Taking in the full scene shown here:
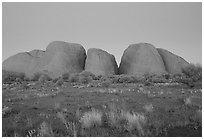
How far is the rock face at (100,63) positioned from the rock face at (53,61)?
6.21ft

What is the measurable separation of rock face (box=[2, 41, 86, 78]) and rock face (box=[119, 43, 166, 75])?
7.59 meters

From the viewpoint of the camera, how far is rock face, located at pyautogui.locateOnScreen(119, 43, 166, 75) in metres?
39.0

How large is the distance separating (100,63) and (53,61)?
26.6 feet

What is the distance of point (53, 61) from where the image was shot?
41.1m

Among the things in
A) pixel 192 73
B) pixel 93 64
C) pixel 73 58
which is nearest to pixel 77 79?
pixel 192 73

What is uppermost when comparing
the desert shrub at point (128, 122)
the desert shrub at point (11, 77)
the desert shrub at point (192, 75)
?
the desert shrub at point (128, 122)

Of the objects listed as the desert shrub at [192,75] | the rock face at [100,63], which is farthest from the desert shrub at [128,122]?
the rock face at [100,63]

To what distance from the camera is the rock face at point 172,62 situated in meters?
40.8

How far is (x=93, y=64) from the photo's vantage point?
39906 millimetres

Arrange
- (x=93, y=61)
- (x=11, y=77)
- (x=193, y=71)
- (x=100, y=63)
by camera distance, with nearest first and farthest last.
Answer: (x=193, y=71) < (x=11, y=77) < (x=100, y=63) < (x=93, y=61)

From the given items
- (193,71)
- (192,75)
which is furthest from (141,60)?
(192,75)

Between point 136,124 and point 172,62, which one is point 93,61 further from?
point 136,124

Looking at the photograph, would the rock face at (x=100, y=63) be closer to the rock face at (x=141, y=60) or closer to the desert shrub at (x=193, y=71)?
the rock face at (x=141, y=60)

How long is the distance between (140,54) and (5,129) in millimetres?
36717
